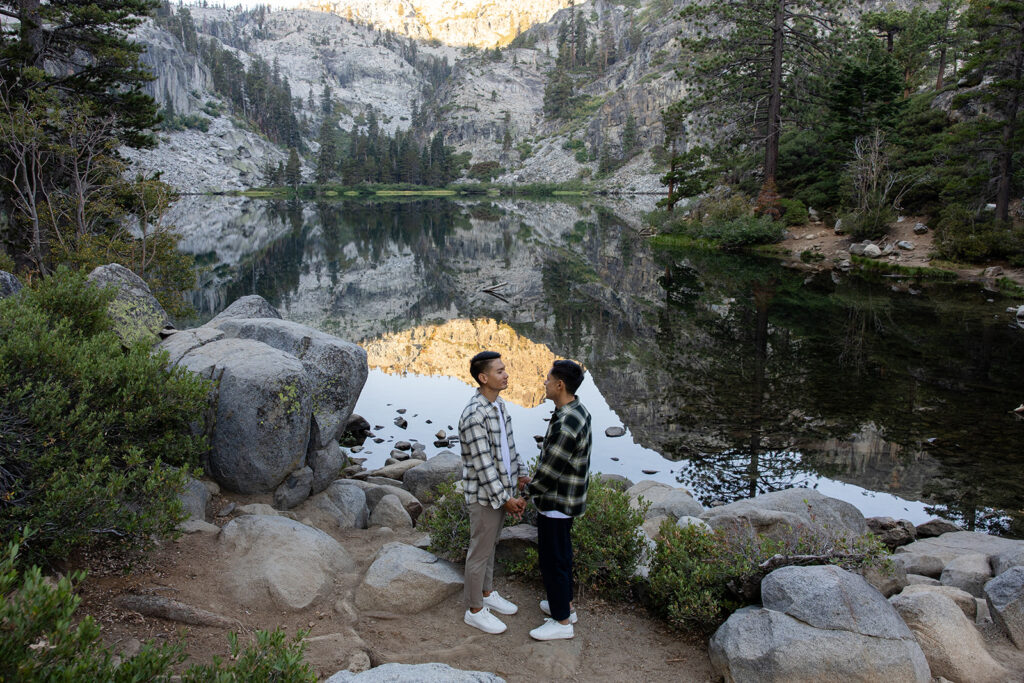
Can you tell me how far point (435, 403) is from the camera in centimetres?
1442

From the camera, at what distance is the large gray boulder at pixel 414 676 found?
3.45 m

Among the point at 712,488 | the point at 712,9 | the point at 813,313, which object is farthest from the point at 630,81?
the point at 712,488

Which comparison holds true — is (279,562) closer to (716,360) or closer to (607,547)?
(607,547)

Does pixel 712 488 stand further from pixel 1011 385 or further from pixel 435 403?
pixel 1011 385

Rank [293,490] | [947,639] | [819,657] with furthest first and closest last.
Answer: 1. [293,490]
2. [947,639]
3. [819,657]

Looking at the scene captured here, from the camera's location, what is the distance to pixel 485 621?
507cm

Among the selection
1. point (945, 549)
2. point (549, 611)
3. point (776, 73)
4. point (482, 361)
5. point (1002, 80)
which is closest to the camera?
point (482, 361)

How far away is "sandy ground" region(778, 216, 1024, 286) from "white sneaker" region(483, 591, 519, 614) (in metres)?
25.6

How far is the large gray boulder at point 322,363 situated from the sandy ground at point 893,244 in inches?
973

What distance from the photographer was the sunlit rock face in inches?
592

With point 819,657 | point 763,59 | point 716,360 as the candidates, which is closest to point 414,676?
point 819,657

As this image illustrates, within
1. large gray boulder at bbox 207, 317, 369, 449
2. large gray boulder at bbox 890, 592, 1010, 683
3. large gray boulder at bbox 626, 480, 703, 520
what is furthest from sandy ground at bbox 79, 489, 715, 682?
large gray boulder at bbox 207, 317, 369, 449

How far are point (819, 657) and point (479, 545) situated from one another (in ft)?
8.05

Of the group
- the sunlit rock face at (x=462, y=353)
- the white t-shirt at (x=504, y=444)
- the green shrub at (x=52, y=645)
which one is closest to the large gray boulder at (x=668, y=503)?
the white t-shirt at (x=504, y=444)
